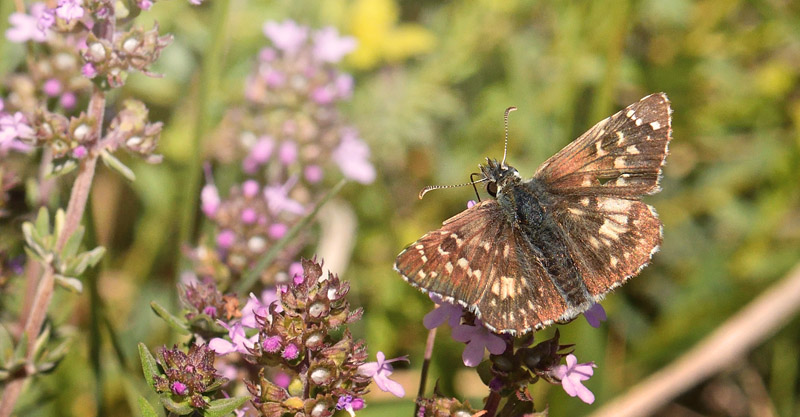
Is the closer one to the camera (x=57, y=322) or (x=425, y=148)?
(x=57, y=322)

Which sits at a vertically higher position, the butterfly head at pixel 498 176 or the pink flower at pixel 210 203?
the butterfly head at pixel 498 176

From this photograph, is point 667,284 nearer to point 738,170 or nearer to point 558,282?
point 738,170

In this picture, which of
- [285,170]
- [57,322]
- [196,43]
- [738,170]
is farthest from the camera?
[738,170]

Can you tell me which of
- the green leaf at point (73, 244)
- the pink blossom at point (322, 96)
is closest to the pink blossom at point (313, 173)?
the pink blossom at point (322, 96)

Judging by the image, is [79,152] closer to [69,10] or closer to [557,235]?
[69,10]

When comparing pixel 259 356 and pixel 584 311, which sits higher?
pixel 584 311

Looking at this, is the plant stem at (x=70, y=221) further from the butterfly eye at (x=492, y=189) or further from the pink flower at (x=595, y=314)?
the pink flower at (x=595, y=314)

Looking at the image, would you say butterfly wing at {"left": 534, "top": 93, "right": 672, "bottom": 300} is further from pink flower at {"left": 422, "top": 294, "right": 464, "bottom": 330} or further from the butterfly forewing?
pink flower at {"left": 422, "top": 294, "right": 464, "bottom": 330}

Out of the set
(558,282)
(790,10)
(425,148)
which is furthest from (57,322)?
(790,10)
